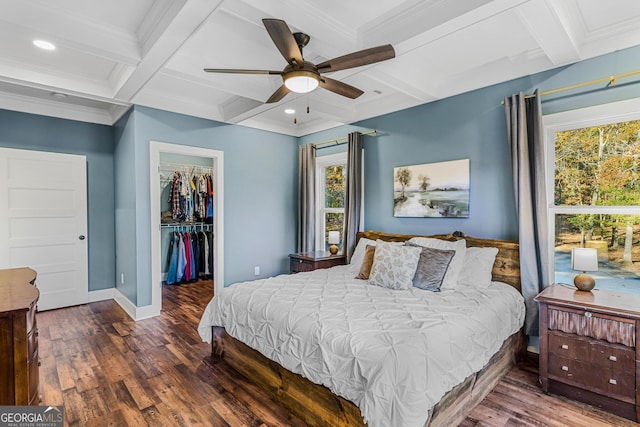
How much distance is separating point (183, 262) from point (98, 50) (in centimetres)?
410

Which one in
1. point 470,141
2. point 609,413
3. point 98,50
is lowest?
point 609,413

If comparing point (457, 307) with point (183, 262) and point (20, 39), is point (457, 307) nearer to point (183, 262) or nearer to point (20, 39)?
point (20, 39)

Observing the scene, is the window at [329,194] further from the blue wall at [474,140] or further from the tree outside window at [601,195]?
the tree outside window at [601,195]

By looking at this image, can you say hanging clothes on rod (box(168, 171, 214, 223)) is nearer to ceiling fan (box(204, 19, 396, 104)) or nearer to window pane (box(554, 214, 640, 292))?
ceiling fan (box(204, 19, 396, 104))

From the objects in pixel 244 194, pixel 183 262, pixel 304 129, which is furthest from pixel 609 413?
pixel 183 262

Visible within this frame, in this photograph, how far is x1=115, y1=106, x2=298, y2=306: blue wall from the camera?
406 cm

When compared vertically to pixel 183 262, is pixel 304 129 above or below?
above

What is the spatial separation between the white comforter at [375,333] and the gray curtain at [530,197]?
0.19 meters

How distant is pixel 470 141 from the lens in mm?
3463

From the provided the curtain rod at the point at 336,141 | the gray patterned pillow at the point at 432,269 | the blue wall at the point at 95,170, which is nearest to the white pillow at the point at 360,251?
the gray patterned pillow at the point at 432,269

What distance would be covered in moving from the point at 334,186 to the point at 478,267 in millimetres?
2670

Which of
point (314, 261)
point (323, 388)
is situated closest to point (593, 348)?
point (323, 388)

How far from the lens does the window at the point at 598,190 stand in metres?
2.63

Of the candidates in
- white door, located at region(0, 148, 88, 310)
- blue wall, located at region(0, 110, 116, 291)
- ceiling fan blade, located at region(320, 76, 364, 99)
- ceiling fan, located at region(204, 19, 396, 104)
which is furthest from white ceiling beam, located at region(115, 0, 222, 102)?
white door, located at region(0, 148, 88, 310)
